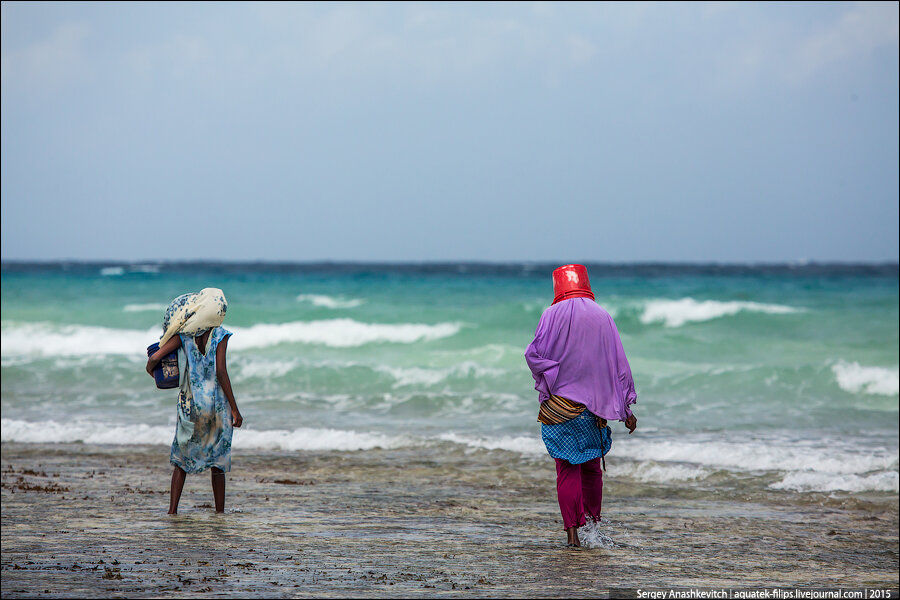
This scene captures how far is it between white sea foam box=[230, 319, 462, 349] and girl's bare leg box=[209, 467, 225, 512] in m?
15.7

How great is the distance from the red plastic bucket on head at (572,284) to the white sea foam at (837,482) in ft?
12.8

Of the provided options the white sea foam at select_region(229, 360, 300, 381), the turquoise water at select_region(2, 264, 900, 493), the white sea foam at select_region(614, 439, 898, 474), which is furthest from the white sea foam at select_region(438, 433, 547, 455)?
the white sea foam at select_region(229, 360, 300, 381)

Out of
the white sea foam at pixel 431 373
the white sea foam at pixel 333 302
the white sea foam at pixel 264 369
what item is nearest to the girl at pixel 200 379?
the white sea foam at pixel 431 373

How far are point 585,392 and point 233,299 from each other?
2963 centimetres

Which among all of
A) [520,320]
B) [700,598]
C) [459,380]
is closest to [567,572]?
[700,598]

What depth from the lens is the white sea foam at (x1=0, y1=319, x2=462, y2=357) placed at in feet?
69.2

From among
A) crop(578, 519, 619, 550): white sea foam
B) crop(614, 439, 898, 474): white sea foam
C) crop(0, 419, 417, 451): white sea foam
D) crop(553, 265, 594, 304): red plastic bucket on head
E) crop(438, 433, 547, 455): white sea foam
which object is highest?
crop(553, 265, 594, 304): red plastic bucket on head

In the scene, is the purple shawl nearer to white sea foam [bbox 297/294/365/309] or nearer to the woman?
the woman

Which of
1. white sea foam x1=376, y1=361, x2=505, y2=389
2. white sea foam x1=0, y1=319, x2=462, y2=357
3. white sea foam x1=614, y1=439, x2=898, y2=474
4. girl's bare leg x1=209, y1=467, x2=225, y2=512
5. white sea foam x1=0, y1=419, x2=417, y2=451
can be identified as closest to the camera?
girl's bare leg x1=209, y1=467, x2=225, y2=512

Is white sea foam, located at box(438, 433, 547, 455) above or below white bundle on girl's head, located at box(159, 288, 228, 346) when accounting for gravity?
below

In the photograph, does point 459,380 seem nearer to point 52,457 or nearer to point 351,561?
point 52,457

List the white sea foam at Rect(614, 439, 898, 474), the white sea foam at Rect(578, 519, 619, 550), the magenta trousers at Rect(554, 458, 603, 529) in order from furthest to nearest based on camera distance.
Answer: the white sea foam at Rect(614, 439, 898, 474), the white sea foam at Rect(578, 519, 619, 550), the magenta trousers at Rect(554, 458, 603, 529)

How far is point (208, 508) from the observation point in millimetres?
6410

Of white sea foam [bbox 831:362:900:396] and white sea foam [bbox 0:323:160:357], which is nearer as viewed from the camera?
white sea foam [bbox 831:362:900:396]
